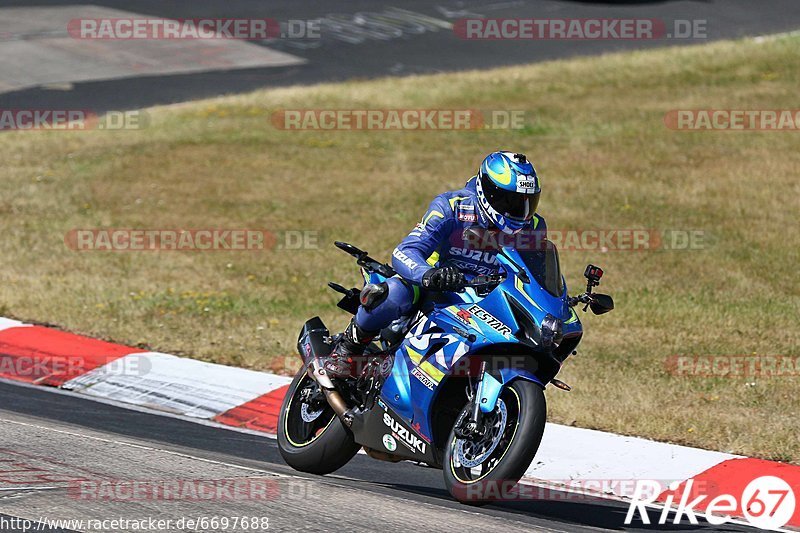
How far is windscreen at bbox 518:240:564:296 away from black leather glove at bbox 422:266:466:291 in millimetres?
467

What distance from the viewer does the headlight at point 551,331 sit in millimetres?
6723

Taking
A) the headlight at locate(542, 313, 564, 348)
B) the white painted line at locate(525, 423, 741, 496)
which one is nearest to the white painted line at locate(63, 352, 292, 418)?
the white painted line at locate(525, 423, 741, 496)

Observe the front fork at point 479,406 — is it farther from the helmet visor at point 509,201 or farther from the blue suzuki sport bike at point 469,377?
the helmet visor at point 509,201

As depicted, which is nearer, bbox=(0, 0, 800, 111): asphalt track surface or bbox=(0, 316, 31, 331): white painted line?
bbox=(0, 316, 31, 331): white painted line

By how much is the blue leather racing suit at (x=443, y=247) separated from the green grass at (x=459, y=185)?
2.69m

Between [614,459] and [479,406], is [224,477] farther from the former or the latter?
[614,459]

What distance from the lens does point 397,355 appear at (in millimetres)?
7508

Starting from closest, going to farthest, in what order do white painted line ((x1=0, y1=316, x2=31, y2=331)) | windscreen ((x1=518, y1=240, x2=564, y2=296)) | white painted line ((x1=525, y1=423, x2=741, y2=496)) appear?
windscreen ((x1=518, y1=240, x2=564, y2=296)), white painted line ((x1=525, y1=423, x2=741, y2=496)), white painted line ((x1=0, y1=316, x2=31, y2=331))

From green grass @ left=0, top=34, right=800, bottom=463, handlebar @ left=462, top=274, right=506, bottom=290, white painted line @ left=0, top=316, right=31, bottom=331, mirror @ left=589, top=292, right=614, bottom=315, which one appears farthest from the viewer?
white painted line @ left=0, top=316, right=31, bottom=331

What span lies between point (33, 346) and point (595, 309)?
Answer: 6329 mm

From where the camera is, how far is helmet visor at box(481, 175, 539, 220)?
23.5 feet

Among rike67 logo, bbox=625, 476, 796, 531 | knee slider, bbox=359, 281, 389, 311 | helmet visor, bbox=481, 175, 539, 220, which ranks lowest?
rike67 logo, bbox=625, 476, 796, 531

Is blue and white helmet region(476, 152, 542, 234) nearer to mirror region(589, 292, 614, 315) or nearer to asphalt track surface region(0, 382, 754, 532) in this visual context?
mirror region(589, 292, 614, 315)

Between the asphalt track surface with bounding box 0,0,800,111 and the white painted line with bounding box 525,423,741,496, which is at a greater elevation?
the asphalt track surface with bounding box 0,0,800,111
